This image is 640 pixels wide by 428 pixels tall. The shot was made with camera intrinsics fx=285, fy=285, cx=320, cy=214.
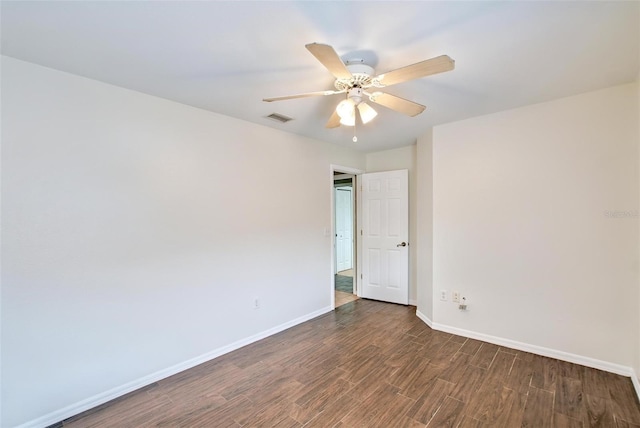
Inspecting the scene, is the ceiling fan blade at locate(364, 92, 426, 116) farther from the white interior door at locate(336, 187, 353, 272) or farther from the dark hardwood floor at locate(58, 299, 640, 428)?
the white interior door at locate(336, 187, 353, 272)

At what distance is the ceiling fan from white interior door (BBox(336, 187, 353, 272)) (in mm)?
4635

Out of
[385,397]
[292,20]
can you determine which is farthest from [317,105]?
[385,397]

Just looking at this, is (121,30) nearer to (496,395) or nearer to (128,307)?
(128,307)

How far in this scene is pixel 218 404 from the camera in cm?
213

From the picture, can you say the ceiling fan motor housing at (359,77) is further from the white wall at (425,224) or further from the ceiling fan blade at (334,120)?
the white wall at (425,224)

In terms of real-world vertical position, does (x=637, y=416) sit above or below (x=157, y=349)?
below

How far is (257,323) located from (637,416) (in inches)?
123

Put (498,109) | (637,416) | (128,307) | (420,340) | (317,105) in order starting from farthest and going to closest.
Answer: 1. (420,340)
2. (498,109)
3. (317,105)
4. (128,307)
5. (637,416)

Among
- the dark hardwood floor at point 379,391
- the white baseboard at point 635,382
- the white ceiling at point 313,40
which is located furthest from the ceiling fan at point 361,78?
the white baseboard at point 635,382

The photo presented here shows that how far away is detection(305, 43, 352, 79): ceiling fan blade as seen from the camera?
137 centimetres

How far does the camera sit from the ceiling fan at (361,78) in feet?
4.83

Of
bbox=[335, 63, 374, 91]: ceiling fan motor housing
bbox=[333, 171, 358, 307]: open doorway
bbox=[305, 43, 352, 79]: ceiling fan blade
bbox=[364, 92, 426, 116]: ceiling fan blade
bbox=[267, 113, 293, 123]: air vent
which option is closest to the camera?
bbox=[305, 43, 352, 79]: ceiling fan blade

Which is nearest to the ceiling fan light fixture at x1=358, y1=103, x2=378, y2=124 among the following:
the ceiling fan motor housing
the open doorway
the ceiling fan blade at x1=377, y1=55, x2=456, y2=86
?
the ceiling fan motor housing

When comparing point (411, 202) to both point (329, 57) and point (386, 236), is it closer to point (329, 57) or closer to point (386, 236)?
point (386, 236)
